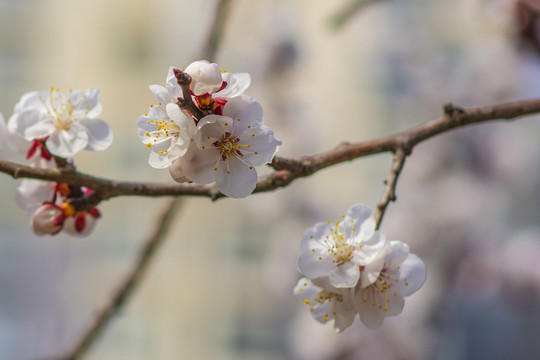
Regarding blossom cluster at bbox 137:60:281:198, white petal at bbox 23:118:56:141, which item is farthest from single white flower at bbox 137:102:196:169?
white petal at bbox 23:118:56:141

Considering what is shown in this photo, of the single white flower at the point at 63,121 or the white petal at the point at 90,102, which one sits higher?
the white petal at the point at 90,102

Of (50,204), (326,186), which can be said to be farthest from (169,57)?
(50,204)

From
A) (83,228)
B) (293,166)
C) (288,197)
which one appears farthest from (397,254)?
(288,197)

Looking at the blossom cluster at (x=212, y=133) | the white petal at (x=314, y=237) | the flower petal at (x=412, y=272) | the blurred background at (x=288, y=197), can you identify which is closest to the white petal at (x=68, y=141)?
the blossom cluster at (x=212, y=133)

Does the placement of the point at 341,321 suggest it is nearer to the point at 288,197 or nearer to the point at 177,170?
the point at 177,170

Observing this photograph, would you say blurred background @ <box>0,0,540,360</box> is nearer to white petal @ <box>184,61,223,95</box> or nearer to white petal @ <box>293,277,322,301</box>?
white petal @ <box>293,277,322,301</box>

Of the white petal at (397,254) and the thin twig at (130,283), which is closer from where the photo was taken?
the white petal at (397,254)

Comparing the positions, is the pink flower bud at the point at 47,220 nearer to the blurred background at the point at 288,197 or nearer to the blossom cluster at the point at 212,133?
the blossom cluster at the point at 212,133
